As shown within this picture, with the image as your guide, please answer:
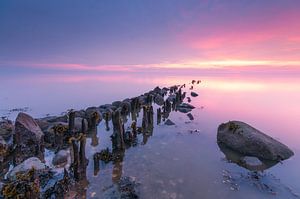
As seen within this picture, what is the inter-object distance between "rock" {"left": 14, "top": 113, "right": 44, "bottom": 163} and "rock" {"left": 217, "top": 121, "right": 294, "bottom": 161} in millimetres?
20884

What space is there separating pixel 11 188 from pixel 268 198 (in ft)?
57.9

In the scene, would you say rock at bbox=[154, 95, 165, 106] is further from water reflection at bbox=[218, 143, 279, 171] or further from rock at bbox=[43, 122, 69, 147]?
water reflection at bbox=[218, 143, 279, 171]

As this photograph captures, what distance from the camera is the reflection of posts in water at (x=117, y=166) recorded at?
60.7 ft

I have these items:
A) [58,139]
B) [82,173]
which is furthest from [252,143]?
[58,139]

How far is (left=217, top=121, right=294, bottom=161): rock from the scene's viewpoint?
22609 mm

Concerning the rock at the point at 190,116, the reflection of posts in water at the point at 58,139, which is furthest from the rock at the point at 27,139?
the rock at the point at 190,116

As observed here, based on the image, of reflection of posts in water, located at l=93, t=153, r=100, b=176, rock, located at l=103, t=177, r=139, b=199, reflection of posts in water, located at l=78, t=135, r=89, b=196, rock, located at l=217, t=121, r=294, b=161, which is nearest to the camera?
rock, located at l=103, t=177, r=139, b=199

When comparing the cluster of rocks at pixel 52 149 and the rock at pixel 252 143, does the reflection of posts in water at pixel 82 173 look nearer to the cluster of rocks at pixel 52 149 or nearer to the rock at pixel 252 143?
the cluster of rocks at pixel 52 149

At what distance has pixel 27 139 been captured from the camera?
80.4ft

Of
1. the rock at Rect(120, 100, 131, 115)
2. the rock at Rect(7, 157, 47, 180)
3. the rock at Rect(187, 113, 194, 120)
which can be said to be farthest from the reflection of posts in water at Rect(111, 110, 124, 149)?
the rock at Rect(187, 113, 194, 120)

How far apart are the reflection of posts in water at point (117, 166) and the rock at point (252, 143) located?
12506 millimetres

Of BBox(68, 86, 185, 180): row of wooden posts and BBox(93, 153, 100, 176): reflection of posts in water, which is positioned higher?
BBox(68, 86, 185, 180): row of wooden posts

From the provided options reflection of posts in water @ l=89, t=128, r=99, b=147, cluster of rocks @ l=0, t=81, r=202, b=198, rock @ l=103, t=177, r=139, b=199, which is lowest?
reflection of posts in water @ l=89, t=128, r=99, b=147

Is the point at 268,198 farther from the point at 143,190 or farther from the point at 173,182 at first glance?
the point at 143,190
